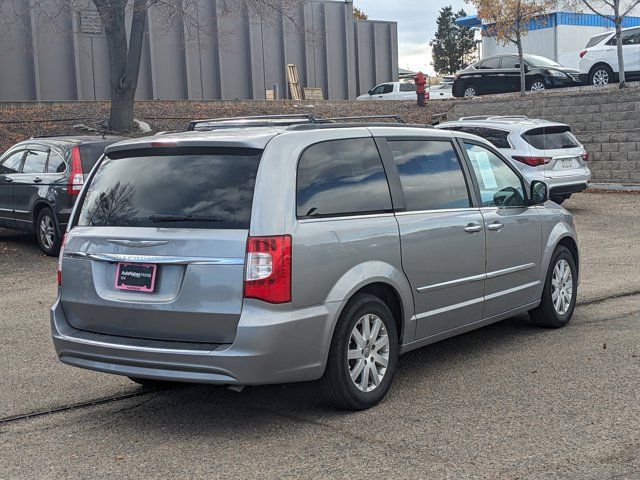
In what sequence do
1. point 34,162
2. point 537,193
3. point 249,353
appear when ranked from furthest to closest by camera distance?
point 34,162, point 537,193, point 249,353

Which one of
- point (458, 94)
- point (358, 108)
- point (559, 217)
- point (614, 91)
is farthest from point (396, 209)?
point (458, 94)

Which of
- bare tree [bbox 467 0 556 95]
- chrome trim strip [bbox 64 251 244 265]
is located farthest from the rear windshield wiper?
bare tree [bbox 467 0 556 95]

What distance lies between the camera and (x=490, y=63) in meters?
31.7

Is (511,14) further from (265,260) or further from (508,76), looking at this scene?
(265,260)

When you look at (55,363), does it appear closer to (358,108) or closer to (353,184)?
(353,184)

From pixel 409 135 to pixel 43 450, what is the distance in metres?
3.20

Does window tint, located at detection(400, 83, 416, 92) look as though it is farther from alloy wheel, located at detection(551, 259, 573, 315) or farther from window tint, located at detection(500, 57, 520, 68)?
alloy wheel, located at detection(551, 259, 573, 315)

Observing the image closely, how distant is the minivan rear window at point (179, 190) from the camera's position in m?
5.32

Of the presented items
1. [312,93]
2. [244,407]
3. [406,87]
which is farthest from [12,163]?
[406,87]

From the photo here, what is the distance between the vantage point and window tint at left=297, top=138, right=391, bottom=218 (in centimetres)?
552

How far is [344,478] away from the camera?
4625mm

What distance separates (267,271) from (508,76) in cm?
2739

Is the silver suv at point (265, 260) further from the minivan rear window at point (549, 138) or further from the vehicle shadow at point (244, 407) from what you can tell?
the minivan rear window at point (549, 138)

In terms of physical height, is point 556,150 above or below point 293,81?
below
